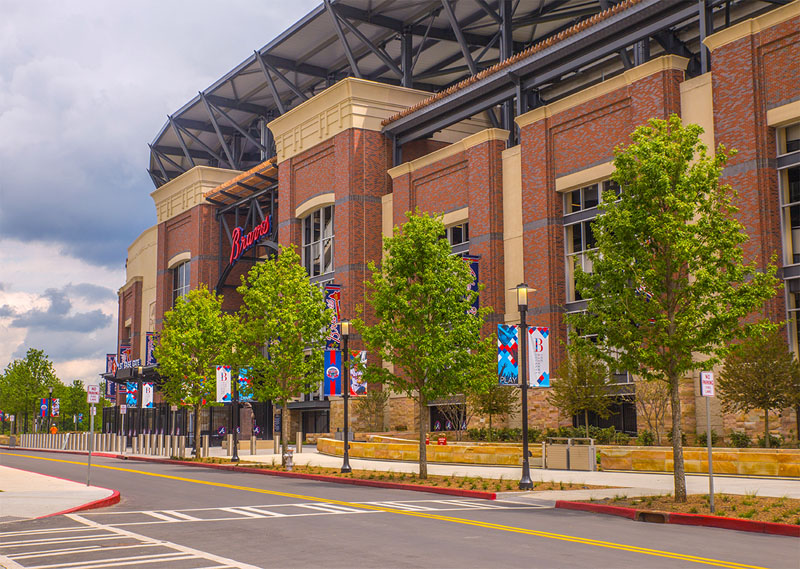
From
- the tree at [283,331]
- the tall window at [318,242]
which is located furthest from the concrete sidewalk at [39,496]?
the tall window at [318,242]

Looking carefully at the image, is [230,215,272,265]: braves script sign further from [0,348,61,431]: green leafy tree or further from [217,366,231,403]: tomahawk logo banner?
[0,348,61,431]: green leafy tree

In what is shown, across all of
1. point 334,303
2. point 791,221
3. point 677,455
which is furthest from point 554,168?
point 677,455

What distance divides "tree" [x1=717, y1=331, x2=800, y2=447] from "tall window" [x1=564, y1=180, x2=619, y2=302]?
1253 cm

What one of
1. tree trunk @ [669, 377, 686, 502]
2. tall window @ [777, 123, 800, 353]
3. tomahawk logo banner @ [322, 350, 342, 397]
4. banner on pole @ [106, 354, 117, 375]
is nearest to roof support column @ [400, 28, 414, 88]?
tomahawk logo banner @ [322, 350, 342, 397]

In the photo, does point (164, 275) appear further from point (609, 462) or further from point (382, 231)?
point (609, 462)

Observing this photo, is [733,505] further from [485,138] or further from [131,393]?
[131,393]

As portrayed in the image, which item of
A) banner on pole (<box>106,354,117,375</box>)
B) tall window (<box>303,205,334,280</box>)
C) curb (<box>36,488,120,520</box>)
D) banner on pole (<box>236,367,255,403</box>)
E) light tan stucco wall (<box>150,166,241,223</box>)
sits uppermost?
light tan stucco wall (<box>150,166,241,223</box>)

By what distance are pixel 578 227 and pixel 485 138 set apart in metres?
7.63

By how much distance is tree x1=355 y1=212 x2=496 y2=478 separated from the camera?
91.3 ft

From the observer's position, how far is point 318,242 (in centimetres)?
5941

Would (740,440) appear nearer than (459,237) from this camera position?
Yes

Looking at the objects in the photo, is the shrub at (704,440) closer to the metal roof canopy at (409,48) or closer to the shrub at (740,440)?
the shrub at (740,440)

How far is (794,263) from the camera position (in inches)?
1313

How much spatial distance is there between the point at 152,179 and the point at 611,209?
76316 mm
